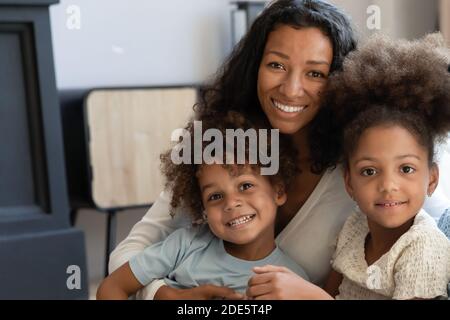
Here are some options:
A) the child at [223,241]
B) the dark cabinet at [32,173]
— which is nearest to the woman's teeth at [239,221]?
the child at [223,241]

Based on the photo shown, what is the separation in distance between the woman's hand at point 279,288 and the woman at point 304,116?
23cm

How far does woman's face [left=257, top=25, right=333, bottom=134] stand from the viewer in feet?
4.50

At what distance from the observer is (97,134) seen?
101 inches

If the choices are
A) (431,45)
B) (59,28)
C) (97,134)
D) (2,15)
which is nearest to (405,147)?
(431,45)

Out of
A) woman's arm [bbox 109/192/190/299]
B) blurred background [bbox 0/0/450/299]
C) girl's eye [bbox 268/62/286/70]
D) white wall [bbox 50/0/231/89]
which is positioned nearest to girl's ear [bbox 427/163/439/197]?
girl's eye [bbox 268/62/286/70]

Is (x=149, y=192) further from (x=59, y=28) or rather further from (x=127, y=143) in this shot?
(x=59, y=28)

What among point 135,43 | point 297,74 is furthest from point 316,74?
point 135,43

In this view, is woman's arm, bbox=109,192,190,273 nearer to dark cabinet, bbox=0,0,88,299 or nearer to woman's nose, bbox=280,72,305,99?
woman's nose, bbox=280,72,305,99

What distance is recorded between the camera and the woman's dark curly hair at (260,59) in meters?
1.38

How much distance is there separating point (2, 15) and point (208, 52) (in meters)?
1.10

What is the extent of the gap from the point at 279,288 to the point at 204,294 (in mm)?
156

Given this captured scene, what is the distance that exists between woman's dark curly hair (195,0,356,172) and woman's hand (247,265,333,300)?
0.32 metres

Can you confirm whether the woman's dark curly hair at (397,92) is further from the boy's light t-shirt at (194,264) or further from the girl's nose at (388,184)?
the boy's light t-shirt at (194,264)

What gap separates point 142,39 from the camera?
9.48 feet
